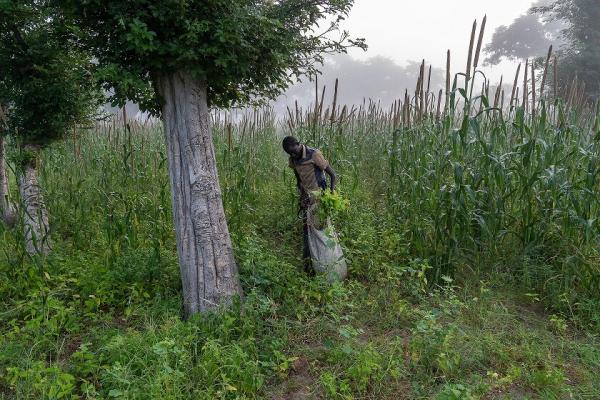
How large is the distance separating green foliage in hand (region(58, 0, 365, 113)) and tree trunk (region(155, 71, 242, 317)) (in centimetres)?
22

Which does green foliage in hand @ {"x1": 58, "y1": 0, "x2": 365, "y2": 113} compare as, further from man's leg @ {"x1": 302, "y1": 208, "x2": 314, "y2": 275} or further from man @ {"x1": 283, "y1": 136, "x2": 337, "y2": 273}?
man's leg @ {"x1": 302, "y1": 208, "x2": 314, "y2": 275}

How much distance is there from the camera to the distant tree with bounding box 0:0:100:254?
4152mm

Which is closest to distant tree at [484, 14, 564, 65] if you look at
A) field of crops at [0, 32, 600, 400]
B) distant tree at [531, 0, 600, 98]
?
distant tree at [531, 0, 600, 98]

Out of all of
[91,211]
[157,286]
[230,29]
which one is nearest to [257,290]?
[157,286]

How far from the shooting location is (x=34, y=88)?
14.2 ft

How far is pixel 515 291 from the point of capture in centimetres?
402

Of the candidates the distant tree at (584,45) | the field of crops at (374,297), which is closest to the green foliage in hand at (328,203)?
the field of crops at (374,297)

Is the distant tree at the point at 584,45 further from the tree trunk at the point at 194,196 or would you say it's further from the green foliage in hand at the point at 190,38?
the tree trunk at the point at 194,196

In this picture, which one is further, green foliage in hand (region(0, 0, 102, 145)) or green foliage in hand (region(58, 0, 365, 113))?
green foliage in hand (region(0, 0, 102, 145))

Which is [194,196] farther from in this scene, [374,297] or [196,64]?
[374,297]

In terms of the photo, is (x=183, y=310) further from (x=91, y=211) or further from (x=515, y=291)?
(x=515, y=291)

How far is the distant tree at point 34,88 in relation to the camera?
4.15 m

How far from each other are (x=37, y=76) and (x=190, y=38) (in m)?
2.26

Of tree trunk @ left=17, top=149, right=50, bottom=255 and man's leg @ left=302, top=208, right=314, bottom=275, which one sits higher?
tree trunk @ left=17, top=149, right=50, bottom=255
